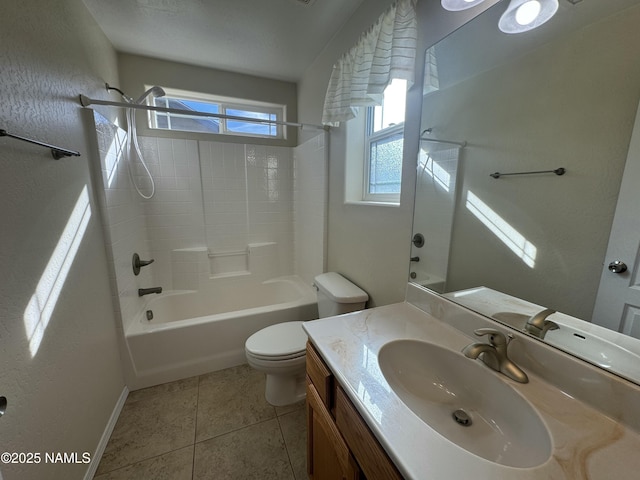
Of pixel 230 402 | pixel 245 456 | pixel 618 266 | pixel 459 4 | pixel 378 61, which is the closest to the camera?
pixel 618 266

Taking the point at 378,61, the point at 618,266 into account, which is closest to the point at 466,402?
the point at 618,266

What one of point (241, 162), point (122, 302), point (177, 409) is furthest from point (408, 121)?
point (177, 409)

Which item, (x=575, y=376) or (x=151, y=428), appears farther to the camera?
(x=151, y=428)

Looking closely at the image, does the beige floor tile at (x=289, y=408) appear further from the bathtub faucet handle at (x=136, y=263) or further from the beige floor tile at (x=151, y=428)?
the bathtub faucet handle at (x=136, y=263)

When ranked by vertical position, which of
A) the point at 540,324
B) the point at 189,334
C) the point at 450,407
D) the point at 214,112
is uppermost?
the point at 214,112

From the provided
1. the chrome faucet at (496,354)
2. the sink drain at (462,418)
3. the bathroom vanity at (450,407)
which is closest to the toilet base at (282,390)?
the bathroom vanity at (450,407)

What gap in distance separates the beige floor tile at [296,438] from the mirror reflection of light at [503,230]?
1.37 meters

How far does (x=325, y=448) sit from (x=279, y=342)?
0.74 metres

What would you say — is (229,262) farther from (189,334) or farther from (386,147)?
(386,147)

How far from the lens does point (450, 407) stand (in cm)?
78

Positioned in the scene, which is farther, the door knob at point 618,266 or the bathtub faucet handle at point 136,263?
the bathtub faucet handle at point 136,263

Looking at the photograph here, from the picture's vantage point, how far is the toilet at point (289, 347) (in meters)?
1.50

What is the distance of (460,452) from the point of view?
51 centimetres

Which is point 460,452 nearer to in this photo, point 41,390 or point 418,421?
point 418,421
